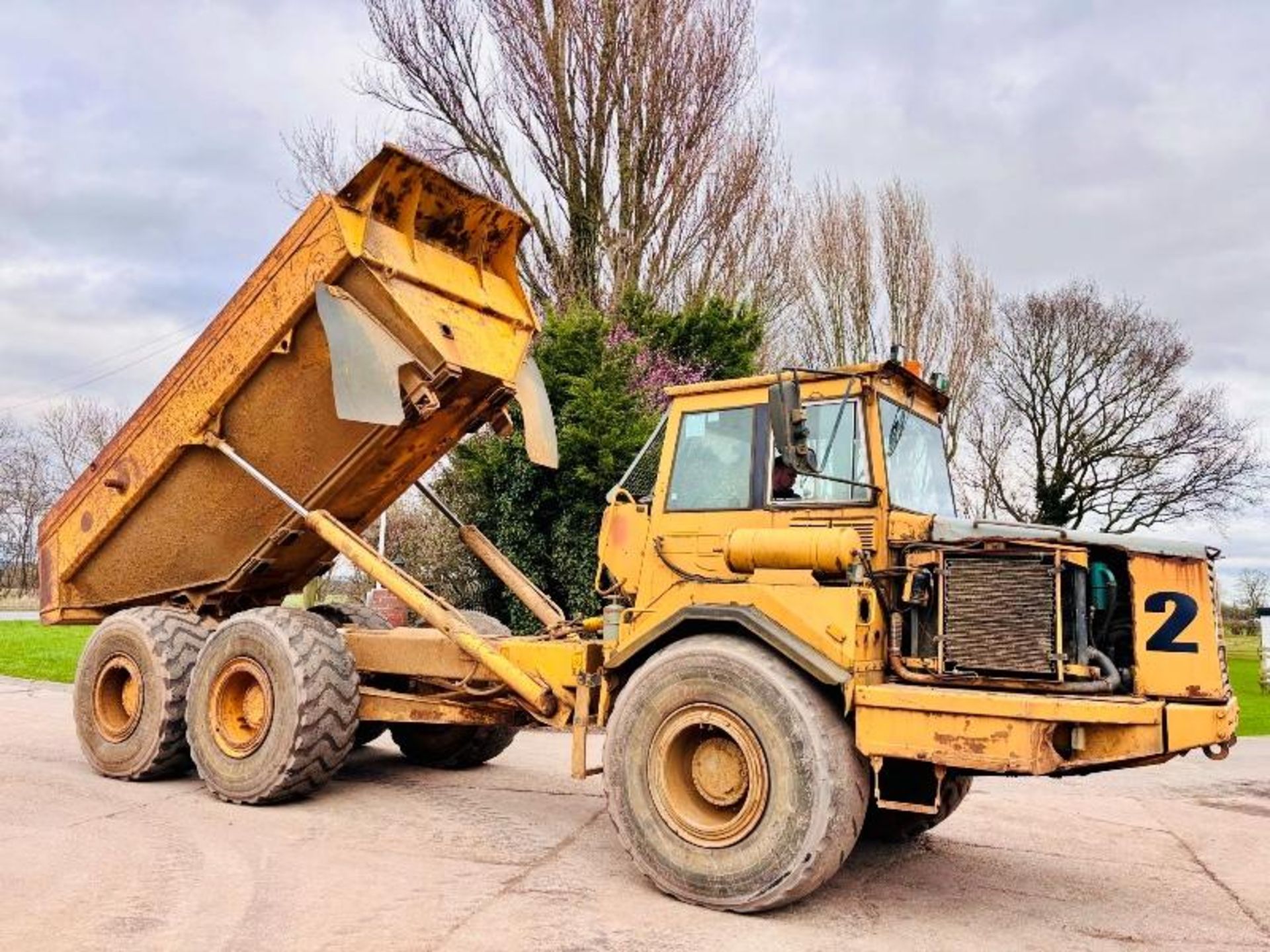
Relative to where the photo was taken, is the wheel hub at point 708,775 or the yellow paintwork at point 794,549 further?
the yellow paintwork at point 794,549

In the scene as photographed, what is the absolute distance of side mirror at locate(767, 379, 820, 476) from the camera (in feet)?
16.0

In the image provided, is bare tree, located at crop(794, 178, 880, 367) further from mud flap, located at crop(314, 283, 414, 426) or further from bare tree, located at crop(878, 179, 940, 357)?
mud flap, located at crop(314, 283, 414, 426)

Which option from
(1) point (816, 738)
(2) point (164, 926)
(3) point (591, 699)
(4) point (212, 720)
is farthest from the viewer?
(4) point (212, 720)

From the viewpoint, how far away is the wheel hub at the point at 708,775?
4.85 meters

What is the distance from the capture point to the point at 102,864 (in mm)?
5316

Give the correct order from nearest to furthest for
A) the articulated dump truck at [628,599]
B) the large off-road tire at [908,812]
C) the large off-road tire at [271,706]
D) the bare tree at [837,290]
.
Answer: the articulated dump truck at [628,599]
the large off-road tire at [908,812]
the large off-road tire at [271,706]
the bare tree at [837,290]

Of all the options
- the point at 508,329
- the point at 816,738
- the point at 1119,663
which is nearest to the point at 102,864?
the point at 816,738

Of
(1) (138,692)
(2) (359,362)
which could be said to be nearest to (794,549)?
(2) (359,362)

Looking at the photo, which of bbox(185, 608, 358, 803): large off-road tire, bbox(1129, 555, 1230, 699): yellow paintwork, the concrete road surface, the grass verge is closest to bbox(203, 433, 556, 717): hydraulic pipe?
bbox(185, 608, 358, 803): large off-road tire

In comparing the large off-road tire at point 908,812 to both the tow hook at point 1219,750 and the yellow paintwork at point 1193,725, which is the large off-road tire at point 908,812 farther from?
the yellow paintwork at point 1193,725

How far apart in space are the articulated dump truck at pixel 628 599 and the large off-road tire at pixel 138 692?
2 cm

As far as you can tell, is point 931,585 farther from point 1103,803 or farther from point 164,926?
point 1103,803

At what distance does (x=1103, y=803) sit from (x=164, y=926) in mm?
6964

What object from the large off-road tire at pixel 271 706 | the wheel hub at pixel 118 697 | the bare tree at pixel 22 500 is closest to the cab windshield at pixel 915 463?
the large off-road tire at pixel 271 706
